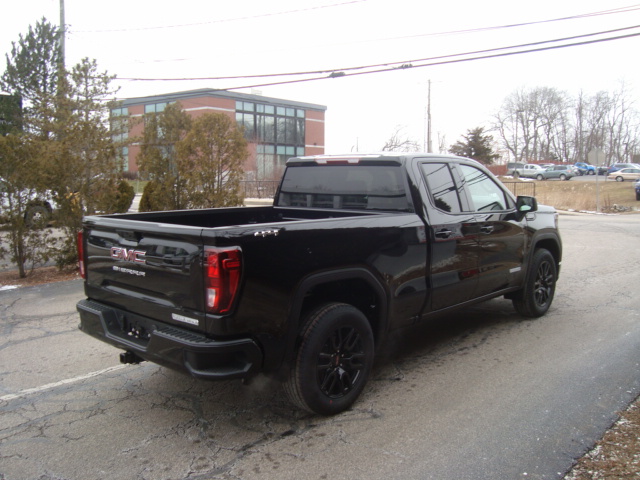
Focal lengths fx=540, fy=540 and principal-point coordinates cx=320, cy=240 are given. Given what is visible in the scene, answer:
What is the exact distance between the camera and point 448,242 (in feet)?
15.8

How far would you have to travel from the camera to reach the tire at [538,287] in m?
6.26

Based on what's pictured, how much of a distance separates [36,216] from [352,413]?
743cm

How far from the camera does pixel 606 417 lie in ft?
12.7

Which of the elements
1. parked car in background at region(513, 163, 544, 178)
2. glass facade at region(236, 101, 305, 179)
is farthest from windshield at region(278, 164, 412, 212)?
parked car in background at region(513, 163, 544, 178)

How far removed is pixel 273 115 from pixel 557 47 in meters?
50.0

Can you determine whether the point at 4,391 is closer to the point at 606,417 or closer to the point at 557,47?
the point at 606,417

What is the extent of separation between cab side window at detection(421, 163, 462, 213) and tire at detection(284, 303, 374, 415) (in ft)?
4.92

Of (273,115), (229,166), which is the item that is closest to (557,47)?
(229,166)

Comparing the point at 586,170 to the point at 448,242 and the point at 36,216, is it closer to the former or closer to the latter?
the point at 36,216

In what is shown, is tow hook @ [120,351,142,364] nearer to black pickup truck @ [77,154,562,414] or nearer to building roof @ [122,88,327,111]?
black pickup truck @ [77,154,562,414]

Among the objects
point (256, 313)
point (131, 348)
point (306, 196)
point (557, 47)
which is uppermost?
point (557, 47)

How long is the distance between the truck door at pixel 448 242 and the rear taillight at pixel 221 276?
2.02m

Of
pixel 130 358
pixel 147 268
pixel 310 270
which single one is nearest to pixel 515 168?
pixel 310 270

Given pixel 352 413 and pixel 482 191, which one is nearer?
pixel 352 413
